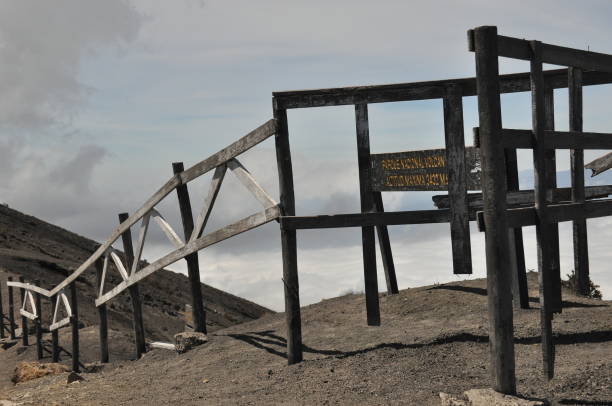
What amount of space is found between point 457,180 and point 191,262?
5.66 meters

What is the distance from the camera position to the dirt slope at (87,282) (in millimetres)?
28986

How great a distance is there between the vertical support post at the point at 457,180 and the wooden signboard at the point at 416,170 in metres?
0.14

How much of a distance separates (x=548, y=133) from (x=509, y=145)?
0.74m

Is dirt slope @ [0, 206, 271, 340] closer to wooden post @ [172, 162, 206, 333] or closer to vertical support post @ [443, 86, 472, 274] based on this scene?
wooden post @ [172, 162, 206, 333]

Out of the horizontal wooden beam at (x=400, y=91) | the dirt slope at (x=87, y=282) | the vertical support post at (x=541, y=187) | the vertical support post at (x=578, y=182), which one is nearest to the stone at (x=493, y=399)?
the vertical support post at (x=541, y=187)

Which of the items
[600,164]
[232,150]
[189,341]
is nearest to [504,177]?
[232,150]

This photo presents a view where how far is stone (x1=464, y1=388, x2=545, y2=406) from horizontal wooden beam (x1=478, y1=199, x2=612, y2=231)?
59.5 inches

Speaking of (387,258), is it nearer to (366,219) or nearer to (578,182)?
(366,219)

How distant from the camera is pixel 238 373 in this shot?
10.3m

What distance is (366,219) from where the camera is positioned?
9547 mm

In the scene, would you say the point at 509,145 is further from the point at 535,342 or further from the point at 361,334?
the point at 361,334

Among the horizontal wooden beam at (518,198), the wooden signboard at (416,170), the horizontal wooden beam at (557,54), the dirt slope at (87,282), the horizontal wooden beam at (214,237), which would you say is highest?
the horizontal wooden beam at (557,54)

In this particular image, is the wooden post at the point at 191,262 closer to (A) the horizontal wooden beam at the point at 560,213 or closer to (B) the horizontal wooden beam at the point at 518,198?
(B) the horizontal wooden beam at the point at 518,198

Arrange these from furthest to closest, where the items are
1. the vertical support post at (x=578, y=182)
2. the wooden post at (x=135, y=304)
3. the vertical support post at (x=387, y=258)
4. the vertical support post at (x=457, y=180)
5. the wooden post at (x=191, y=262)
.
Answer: the wooden post at (x=135, y=304)
the vertical support post at (x=387, y=258)
the wooden post at (x=191, y=262)
the vertical support post at (x=457, y=180)
the vertical support post at (x=578, y=182)
